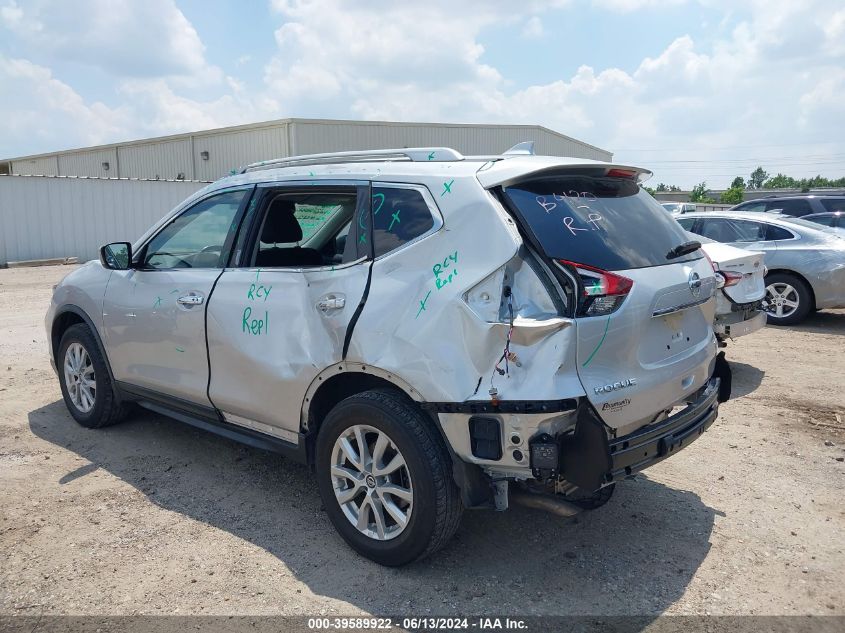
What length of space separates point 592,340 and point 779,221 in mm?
8357

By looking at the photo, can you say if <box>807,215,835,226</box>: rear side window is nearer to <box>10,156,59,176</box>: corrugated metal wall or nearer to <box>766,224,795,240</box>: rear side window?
<box>766,224,795,240</box>: rear side window

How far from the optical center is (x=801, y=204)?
1528cm

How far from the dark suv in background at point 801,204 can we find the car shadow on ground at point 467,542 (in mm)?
13118

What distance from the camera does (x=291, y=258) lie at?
158 inches

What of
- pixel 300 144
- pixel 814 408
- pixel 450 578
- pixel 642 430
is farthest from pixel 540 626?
pixel 300 144

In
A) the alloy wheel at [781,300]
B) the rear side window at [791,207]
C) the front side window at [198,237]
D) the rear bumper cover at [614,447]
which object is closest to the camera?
the rear bumper cover at [614,447]

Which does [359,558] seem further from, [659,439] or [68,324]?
[68,324]

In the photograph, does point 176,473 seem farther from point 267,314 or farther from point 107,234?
point 107,234

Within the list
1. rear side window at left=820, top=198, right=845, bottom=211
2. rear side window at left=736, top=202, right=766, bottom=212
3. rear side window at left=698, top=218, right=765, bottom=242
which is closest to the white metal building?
rear side window at left=736, top=202, right=766, bottom=212

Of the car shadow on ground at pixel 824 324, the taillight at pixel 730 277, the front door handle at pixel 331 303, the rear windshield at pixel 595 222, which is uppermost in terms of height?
the rear windshield at pixel 595 222

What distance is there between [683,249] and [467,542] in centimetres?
197

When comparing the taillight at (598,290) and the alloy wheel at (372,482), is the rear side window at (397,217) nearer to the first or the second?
the taillight at (598,290)

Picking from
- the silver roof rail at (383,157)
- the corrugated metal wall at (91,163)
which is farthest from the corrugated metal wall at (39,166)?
the silver roof rail at (383,157)

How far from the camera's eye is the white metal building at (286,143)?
26375 millimetres
